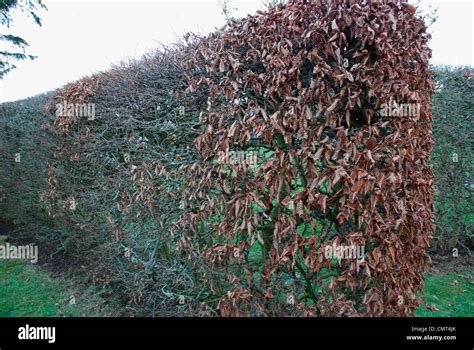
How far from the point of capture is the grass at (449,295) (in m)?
3.70

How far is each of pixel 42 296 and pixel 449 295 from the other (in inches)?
230

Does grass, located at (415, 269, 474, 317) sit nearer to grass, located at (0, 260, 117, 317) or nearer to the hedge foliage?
the hedge foliage

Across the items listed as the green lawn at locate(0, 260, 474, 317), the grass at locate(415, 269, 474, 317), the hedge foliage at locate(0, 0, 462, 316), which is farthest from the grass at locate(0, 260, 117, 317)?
the grass at locate(415, 269, 474, 317)

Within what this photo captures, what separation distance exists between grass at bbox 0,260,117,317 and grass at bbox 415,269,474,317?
4028 millimetres

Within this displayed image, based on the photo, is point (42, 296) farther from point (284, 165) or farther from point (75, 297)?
point (284, 165)

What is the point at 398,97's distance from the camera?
2221 mm

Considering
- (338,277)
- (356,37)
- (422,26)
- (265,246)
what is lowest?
(338,277)

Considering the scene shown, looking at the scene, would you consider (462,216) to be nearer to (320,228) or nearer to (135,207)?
(320,228)

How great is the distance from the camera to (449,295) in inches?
164

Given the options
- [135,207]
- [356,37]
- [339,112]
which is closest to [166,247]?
[135,207]

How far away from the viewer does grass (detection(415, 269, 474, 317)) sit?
3.70 meters

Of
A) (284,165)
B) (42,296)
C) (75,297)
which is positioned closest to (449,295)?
(284,165)

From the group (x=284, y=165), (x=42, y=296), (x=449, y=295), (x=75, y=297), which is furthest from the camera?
(x=42, y=296)

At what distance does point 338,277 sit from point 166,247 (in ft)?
5.67
